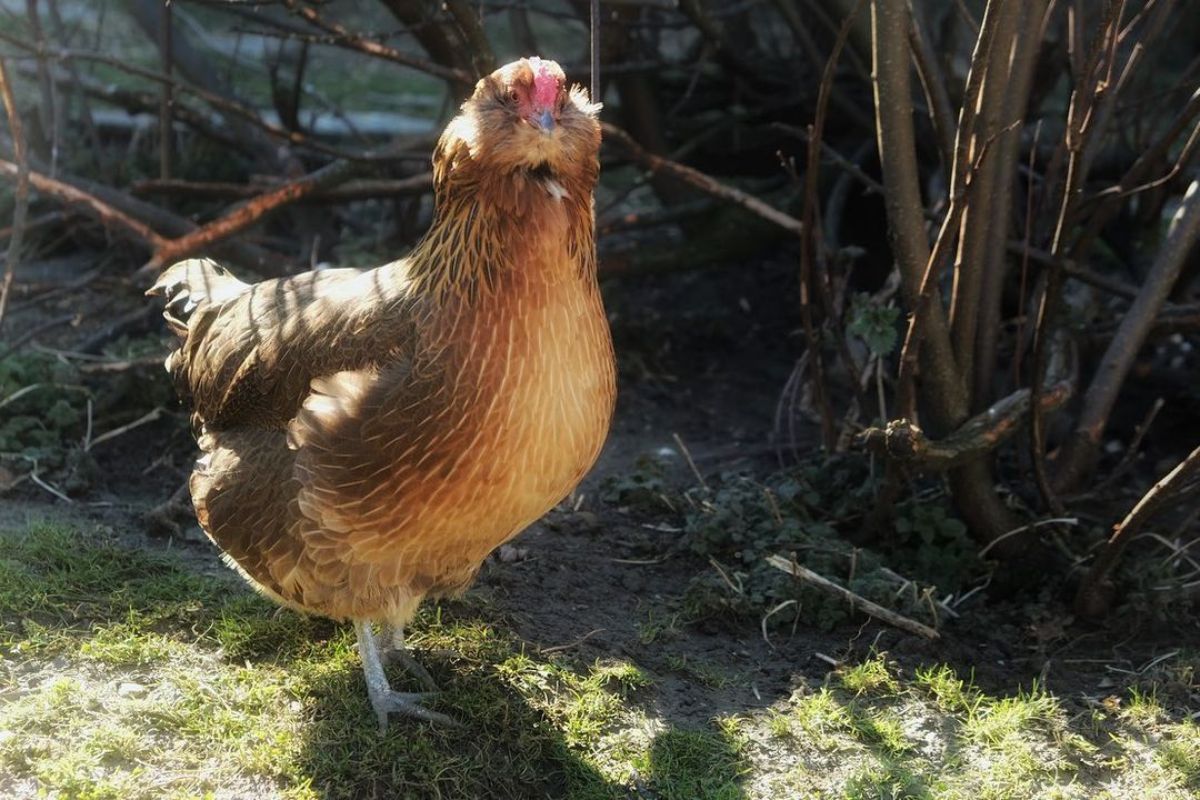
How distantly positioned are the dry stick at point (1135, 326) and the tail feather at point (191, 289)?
8.77ft

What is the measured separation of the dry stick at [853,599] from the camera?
12.2ft

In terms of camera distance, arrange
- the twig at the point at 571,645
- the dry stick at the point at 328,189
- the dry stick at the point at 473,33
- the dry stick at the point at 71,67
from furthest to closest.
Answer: the dry stick at the point at 71,67 < the dry stick at the point at 328,189 < the dry stick at the point at 473,33 < the twig at the point at 571,645

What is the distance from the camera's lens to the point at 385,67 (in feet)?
31.3

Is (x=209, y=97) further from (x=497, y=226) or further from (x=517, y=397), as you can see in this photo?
(x=517, y=397)

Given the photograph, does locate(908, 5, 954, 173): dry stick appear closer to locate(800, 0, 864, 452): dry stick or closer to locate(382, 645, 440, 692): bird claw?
locate(800, 0, 864, 452): dry stick

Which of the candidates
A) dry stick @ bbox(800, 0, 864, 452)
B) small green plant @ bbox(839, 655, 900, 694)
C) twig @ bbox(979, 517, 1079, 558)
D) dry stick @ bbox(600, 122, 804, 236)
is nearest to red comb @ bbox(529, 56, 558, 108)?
dry stick @ bbox(800, 0, 864, 452)

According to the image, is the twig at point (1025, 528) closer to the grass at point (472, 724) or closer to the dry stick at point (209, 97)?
the grass at point (472, 724)

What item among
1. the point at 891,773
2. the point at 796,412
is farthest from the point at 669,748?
the point at 796,412

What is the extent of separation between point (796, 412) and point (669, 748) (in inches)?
95.2

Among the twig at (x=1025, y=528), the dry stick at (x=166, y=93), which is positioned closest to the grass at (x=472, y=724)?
the twig at (x=1025, y=528)

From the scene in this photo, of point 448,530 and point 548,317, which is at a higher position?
point 548,317

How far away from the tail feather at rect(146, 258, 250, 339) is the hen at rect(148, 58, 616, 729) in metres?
0.62

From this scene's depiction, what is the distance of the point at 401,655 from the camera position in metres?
3.41

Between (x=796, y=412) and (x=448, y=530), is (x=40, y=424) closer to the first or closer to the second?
(x=448, y=530)
